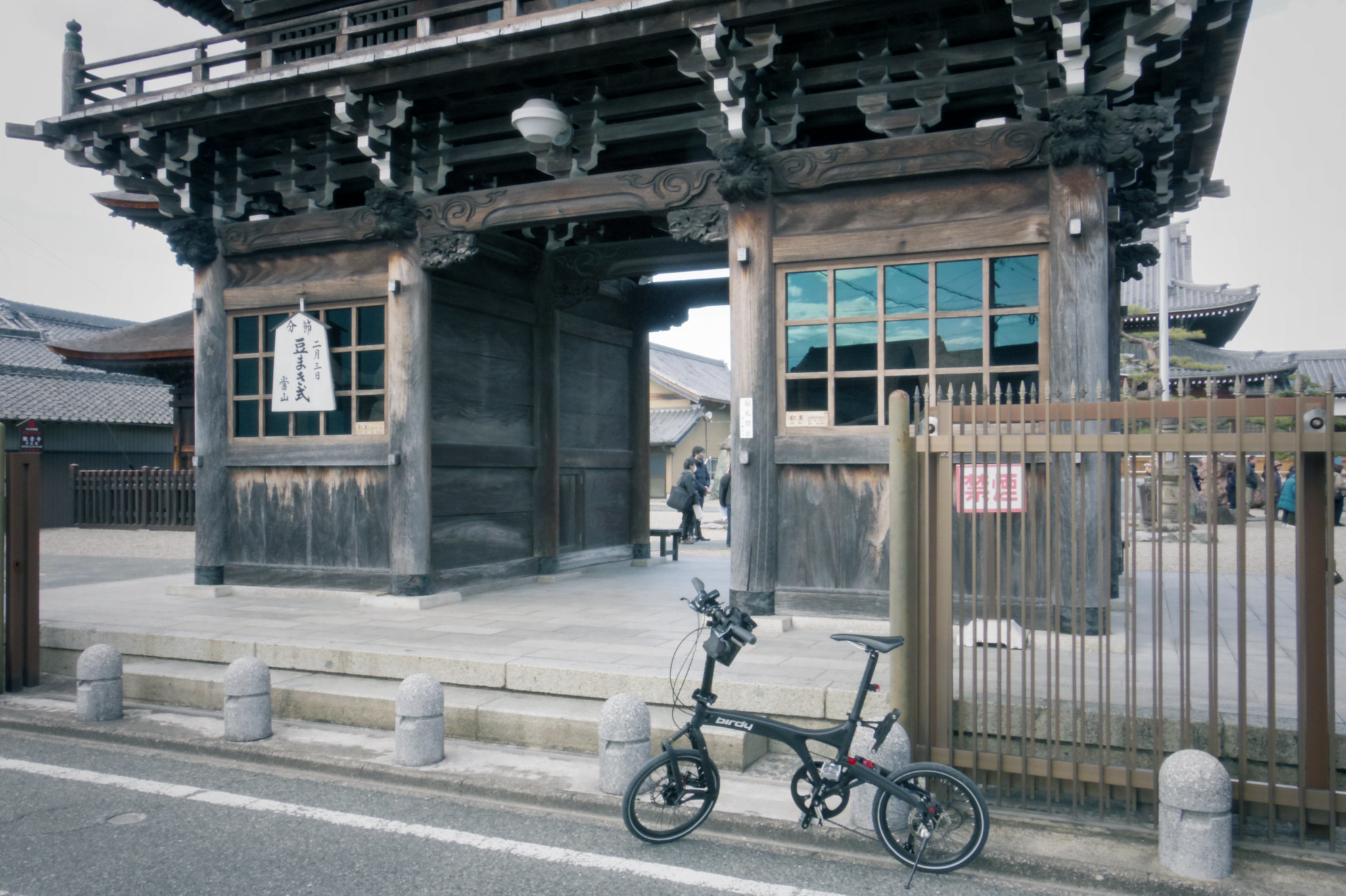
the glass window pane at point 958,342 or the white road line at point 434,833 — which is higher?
the glass window pane at point 958,342

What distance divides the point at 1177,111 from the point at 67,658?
1044 centimetres

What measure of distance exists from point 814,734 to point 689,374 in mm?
41271

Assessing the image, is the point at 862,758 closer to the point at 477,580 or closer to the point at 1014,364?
the point at 1014,364

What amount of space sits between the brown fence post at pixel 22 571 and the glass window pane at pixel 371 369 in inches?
115

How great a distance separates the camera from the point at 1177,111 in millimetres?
7992

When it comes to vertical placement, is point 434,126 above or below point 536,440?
above

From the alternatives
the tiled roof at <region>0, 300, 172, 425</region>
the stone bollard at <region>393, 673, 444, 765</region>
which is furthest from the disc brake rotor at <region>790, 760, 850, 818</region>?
the tiled roof at <region>0, 300, 172, 425</region>

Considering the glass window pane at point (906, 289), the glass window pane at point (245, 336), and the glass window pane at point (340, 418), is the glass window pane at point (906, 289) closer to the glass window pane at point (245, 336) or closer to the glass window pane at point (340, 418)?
the glass window pane at point (340, 418)

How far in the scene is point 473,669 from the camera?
661 cm

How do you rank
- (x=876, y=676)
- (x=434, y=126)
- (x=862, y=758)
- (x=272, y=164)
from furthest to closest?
1. (x=272, y=164)
2. (x=434, y=126)
3. (x=876, y=676)
4. (x=862, y=758)

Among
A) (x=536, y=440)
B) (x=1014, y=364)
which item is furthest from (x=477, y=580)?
(x=1014, y=364)

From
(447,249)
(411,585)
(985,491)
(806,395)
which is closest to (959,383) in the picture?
(806,395)

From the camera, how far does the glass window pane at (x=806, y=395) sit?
766cm

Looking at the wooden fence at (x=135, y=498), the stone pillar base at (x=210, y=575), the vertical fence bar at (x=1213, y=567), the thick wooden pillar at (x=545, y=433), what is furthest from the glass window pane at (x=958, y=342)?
the wooden fence at (x=135, y=498)
